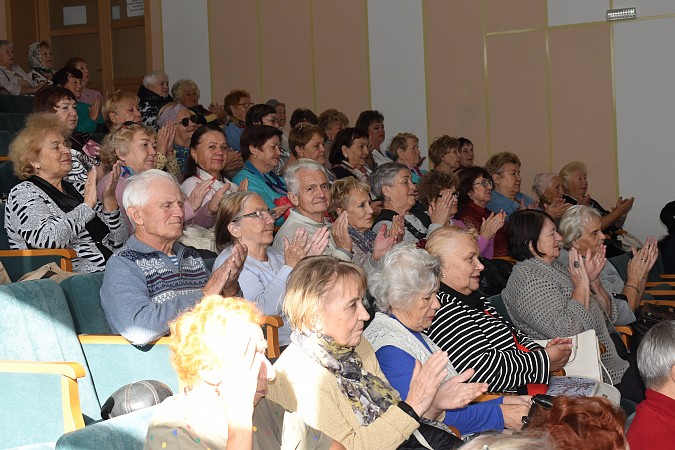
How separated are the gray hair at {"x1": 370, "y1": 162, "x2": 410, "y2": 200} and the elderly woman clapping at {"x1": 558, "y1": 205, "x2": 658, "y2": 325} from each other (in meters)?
0.99

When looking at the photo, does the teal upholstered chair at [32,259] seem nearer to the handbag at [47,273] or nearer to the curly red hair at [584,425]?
the handbag at [47,273]

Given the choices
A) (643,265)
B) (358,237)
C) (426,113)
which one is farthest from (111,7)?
(643,265)

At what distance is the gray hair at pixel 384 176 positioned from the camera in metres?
5.26

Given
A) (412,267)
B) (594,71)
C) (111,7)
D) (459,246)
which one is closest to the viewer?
(412,267)

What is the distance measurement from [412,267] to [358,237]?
1.55 meters

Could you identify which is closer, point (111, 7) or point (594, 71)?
point (594, 71)

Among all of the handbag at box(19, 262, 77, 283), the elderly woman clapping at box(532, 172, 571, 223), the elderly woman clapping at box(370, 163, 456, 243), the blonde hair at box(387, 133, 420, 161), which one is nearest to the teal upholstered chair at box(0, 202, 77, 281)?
the handbag at box(19, 262, 77, 283)

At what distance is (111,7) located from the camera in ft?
33.2

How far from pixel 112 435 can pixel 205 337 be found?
38 centimetres

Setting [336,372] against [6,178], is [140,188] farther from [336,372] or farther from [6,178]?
[6,178]

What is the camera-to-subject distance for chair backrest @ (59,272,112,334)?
3.15 m

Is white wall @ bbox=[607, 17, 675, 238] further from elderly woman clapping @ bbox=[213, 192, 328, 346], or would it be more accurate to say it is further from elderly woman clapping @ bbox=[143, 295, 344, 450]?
elderly woman clapping @ bbox=[143, 295, 344, 450]

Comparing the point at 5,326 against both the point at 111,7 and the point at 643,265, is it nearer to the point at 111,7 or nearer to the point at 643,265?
the point at 643,265

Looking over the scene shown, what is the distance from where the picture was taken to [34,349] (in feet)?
9.55
